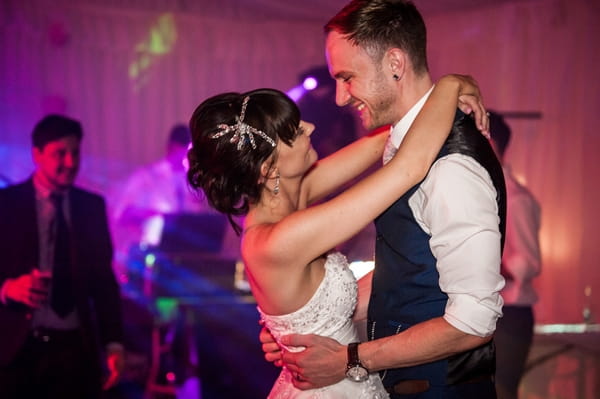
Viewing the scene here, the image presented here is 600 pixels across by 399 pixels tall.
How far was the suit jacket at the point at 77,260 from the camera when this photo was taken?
3129mm

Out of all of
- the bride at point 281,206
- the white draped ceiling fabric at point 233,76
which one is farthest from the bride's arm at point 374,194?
the white draped ceiling fabric at point 233,76

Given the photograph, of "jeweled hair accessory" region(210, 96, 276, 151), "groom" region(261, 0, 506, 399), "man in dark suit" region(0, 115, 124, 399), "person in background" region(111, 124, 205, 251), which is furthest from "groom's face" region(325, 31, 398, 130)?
"person in background" region(111, 124, 205, 251)

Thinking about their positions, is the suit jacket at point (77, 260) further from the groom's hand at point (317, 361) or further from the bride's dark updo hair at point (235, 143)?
the groom's hand at point (317, 361)

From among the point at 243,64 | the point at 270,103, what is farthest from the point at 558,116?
the point at 270,103

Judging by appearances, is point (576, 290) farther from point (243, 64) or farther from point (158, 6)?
point (158, 6)

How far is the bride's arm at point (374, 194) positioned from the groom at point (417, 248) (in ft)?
0.16

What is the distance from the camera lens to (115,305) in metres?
3.45

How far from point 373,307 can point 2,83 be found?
18.3 ft

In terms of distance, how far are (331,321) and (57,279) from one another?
176cm

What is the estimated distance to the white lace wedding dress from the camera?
2.05 meters

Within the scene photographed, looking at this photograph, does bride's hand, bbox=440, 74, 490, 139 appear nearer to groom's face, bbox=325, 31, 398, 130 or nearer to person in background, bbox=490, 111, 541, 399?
groom's face, bbox=325, 31, 398, 130

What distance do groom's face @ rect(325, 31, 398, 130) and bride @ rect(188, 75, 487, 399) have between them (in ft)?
0.53

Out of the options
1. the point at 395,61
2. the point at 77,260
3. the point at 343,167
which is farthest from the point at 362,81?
the point at 77,260

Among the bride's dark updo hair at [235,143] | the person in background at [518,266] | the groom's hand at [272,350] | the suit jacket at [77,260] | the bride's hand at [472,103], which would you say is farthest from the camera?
the person in background at [518,266]
